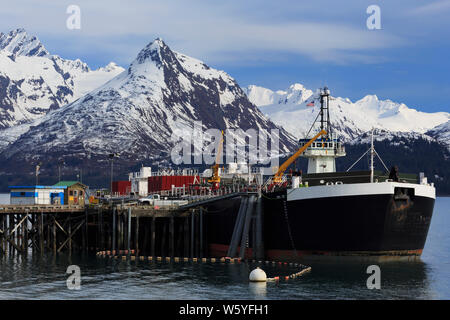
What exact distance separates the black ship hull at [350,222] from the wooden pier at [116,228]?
6.04 meters

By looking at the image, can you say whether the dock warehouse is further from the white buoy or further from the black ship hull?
the white buoy

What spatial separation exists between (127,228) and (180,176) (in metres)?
35.7

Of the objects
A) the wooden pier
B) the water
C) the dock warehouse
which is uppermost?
the dock warehouse

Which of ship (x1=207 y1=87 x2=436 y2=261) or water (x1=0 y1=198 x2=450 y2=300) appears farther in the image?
ship (x1=207 y1=87 x2=436 y2=261)

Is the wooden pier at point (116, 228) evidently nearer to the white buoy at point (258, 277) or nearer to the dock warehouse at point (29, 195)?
the dock warehouse at point (29, 195)

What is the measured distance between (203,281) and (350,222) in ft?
65.0

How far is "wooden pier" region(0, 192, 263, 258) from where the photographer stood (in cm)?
10569

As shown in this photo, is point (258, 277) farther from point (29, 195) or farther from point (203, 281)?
point (29, 195)

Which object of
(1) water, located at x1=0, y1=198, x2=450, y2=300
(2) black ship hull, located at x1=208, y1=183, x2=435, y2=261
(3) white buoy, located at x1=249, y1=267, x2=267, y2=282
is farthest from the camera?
(2) black ship hull, located at x1=208, y1=183, x2=435, y2=261

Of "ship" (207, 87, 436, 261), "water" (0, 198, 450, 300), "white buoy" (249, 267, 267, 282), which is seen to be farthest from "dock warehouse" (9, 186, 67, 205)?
"white buoy" (249, 267, 267, 282)

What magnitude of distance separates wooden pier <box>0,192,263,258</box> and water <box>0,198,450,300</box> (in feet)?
29.7
